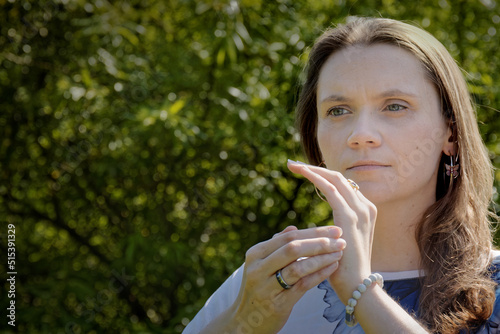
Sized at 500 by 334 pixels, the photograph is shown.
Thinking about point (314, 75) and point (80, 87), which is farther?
point (80, 87)

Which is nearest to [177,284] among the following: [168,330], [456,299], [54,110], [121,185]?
[168,330]

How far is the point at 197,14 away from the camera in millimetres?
2971

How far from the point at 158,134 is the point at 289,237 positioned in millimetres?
1490

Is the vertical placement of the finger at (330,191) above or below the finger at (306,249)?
above

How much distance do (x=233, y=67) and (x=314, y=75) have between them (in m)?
1.01

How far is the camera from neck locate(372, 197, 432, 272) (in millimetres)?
1763

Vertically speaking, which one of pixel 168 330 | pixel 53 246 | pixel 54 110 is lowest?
pixel 53 246

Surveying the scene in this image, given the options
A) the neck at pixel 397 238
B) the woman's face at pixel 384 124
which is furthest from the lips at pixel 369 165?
the neck at pixel 397 238

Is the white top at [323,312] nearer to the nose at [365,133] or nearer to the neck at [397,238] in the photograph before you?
the neck at [397,238]

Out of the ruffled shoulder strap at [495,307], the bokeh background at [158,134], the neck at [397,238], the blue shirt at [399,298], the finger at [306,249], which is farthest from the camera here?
the bokeh background at [158,134]

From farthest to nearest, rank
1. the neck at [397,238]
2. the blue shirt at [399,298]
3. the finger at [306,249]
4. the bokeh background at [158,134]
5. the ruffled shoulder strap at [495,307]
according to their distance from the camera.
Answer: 1. the bokeh background at [158,134]
2. the neck at [397,238]
3. the blue shirt at [399,298]
4. the ruffled shoulder strap at [495,307]
5. the finger at [306,249]

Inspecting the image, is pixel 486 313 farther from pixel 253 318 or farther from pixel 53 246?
pixel 53 246

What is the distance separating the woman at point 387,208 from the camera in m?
1.44

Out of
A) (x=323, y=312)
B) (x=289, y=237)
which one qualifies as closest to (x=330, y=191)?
A: (x=289, y=237)
